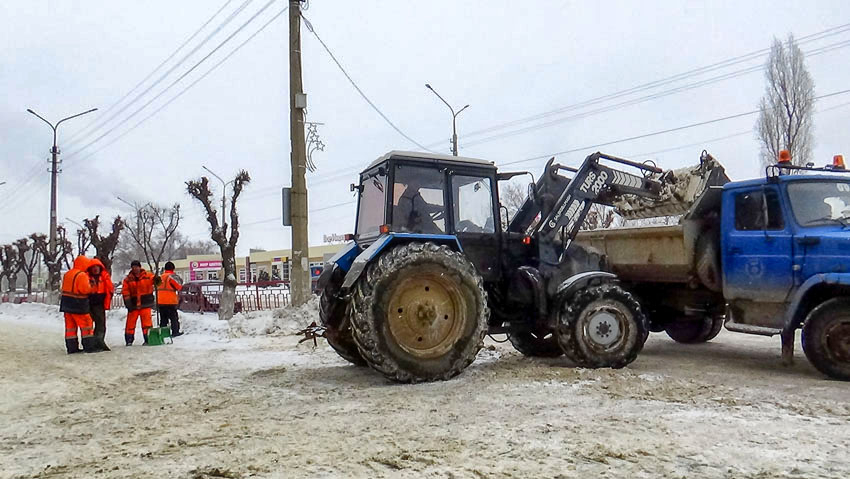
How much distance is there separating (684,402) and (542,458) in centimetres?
206

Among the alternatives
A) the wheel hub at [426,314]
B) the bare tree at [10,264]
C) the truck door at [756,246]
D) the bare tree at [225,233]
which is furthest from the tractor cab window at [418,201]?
the bare tree at [10,264]

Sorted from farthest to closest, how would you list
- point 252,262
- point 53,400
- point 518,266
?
1. point 252,262
2. point 518,266
3. point 53,400

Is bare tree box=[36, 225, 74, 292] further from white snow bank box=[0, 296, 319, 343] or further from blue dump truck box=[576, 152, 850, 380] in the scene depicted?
blue dump truck box=[576, 152, 850, 380]

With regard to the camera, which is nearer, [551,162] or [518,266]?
[518,266]

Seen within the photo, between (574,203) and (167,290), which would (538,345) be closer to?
(574,203)

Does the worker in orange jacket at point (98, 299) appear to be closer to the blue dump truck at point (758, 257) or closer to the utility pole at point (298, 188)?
the utility pole at point (298, 188)

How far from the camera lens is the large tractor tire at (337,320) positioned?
7.46m

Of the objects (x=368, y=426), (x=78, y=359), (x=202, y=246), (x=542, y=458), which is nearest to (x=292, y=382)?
(x=368, y=426)

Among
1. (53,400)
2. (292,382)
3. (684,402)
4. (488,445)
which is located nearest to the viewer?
(488,445)

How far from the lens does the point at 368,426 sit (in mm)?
4855

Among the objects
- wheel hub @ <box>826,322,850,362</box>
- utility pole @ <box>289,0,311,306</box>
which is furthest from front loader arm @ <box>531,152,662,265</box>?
utility pole @ <box>289,0,311,306</box>

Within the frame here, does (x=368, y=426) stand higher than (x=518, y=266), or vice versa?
(x=518, y=266)

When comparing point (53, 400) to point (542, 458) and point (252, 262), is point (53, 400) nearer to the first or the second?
point (542, 458)

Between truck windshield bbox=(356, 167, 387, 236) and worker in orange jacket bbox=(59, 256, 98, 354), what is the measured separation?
556 centimetres
